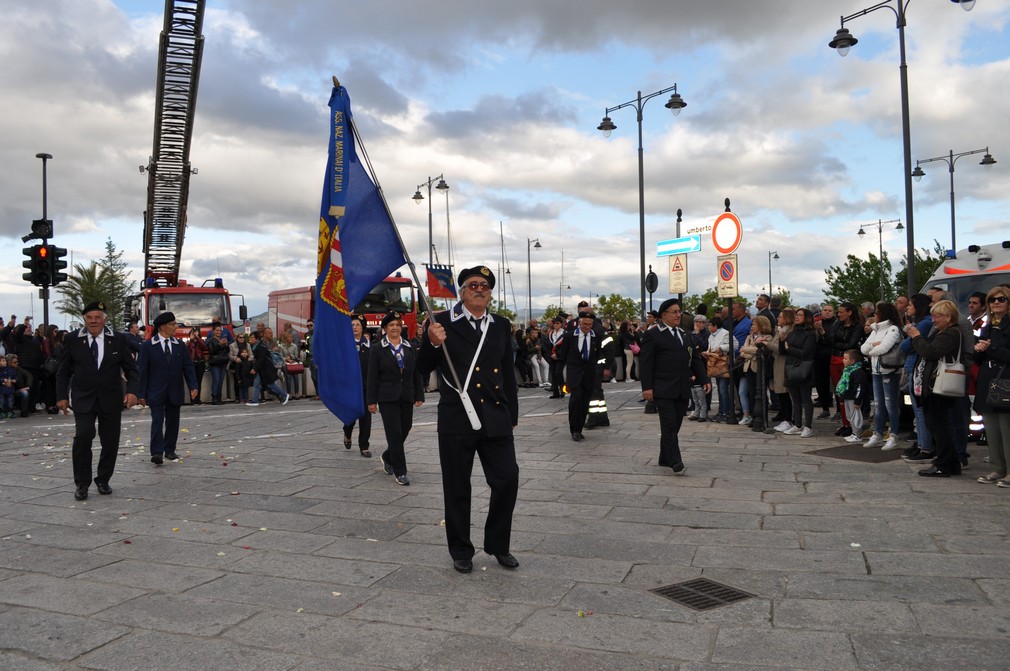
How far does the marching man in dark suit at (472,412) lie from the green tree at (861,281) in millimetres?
49925

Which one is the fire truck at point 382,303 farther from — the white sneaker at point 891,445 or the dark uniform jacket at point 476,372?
the dark uniform jacket at point 476,372

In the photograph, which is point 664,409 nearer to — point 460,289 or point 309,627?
point 460,289

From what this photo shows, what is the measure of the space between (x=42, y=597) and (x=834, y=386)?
1028 cm

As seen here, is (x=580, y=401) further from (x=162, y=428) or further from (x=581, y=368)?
(x=162, y=428)

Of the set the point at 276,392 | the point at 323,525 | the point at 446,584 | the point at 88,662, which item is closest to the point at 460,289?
the point at 446,584

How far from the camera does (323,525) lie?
6.89 m

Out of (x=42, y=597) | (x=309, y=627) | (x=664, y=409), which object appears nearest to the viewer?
(x=309, y=627)

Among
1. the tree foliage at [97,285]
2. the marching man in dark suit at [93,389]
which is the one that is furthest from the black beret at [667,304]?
the tree foliage at [97,285]

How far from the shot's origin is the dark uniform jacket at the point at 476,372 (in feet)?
18.5

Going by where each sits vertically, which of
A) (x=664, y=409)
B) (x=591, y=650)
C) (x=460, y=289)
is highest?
(x=460, y=289)

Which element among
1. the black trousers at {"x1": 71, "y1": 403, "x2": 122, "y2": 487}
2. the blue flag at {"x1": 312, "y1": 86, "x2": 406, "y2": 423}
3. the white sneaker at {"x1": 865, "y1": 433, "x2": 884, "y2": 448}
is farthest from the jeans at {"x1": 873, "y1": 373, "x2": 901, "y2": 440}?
the black trousers at {"x1": 71, "y1": 403, "x2": 122, "y2": 487}

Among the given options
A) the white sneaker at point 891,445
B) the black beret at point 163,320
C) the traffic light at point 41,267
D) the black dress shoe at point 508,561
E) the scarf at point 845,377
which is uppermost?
the traffic light at point 41,267

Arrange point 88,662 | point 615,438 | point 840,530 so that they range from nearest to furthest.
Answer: point 88,662
point 840,530
point 615,438

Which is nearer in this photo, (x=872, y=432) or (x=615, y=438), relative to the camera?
(x=872, y=432)
